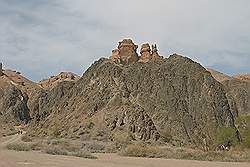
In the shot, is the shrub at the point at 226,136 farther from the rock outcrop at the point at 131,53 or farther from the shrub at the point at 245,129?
the rock outcrop at the point at 131,53

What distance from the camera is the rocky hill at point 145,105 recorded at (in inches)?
2338

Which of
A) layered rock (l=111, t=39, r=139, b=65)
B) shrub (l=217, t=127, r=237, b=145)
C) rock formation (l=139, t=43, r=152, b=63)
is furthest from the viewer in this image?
rock formation (l=139, t=43, r=152, b=63)

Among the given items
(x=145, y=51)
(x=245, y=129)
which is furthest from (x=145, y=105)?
(x=145, y=51)

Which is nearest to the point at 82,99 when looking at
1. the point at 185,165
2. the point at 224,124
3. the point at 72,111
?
the point at 72,111

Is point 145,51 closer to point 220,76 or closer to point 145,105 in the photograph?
point 145,105

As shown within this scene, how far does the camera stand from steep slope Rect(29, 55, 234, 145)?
196 ft

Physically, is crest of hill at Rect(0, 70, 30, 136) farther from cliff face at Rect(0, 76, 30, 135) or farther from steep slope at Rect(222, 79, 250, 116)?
steep slope at Rect(222, 79, 250, 116)

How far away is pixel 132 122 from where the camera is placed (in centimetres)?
5838

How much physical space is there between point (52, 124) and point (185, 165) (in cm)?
4733

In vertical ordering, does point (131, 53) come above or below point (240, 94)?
above

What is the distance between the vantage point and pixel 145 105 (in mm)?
69000

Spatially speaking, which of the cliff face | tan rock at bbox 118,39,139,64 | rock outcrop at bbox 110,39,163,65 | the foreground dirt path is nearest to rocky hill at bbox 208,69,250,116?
rock outcrop at bbox 110,39,163,65

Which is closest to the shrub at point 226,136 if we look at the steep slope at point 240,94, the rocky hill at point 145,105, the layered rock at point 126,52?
the rocky hill at point 145,105

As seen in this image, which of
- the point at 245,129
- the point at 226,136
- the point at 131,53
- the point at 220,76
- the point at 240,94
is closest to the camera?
the point at 245,129
